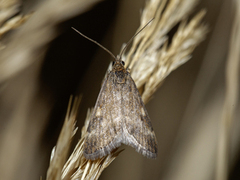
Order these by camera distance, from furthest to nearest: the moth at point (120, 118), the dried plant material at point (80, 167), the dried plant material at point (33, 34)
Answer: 1. the moth at point (120, 118)
2. the dried plant material at point (33, 34)
3. the dried plant material at point (80, 167)

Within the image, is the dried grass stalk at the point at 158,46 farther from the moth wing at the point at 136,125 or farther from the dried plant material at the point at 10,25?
the dried plant material at the point at 10,25

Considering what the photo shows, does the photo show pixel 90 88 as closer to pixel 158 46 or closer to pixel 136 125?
pixel 136 125

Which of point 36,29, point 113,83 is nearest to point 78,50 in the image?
point 113,83

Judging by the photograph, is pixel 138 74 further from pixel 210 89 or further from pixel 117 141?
pixel 210 89

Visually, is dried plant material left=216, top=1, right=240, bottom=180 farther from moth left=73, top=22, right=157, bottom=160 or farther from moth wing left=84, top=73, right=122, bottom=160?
moth wing left=84, top=73, right=122, bottom=160

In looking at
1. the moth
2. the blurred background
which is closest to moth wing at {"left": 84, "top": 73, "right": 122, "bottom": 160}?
the moth

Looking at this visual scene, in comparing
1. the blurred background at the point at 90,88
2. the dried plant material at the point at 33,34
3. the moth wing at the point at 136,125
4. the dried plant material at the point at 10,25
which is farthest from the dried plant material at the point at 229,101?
the dried plant material at the point at 10,25

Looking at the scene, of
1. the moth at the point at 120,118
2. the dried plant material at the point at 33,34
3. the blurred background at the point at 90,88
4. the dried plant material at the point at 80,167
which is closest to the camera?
the dried plant material at the point at 80,167
